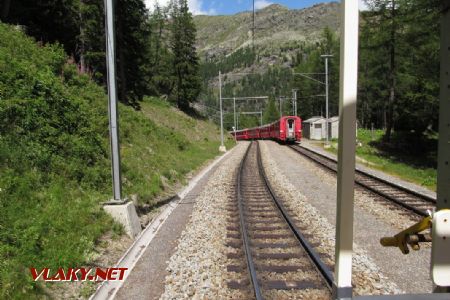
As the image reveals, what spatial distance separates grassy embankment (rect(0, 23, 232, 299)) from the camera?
5.83 metres

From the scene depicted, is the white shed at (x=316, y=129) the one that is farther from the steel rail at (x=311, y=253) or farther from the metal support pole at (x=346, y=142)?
the metal support pole at (x=346, y=142)

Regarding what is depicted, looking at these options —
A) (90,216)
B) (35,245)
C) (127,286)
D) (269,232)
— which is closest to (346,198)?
(127,286)

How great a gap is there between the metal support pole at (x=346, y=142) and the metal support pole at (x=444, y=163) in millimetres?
482

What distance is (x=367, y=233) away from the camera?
8211 mm

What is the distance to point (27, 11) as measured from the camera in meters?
21.4

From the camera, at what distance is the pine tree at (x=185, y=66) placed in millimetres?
58156

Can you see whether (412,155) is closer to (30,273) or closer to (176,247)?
(176,247)

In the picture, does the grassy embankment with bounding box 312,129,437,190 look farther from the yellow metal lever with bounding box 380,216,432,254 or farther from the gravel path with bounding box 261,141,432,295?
the yellow metal lever with bounding box 380,216,432,254

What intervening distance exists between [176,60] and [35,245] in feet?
182

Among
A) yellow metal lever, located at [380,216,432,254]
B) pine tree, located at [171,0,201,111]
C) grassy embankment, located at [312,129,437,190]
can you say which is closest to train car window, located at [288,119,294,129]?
grassy embankment, located at [312,129,437,190]

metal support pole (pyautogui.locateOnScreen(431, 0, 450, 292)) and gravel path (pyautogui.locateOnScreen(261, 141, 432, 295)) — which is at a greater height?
metal support pole (pyautogui.locateOnScreen(431, 0, 450, 292))

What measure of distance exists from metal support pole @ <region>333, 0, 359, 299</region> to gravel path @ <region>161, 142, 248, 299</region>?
336 cm

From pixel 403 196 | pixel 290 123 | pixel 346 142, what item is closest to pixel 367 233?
pixel 403 196

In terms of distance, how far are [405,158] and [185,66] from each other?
39744 mm
